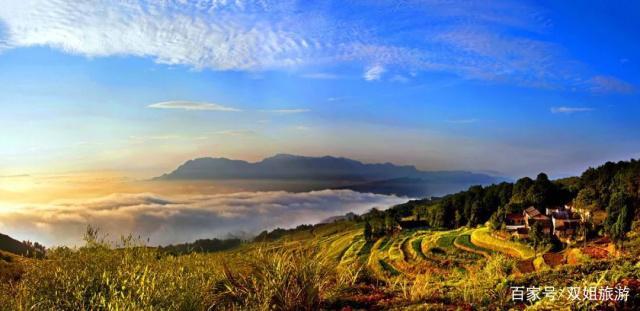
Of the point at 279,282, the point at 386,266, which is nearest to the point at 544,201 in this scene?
the point at 386,266

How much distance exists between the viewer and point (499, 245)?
5009 centimetres

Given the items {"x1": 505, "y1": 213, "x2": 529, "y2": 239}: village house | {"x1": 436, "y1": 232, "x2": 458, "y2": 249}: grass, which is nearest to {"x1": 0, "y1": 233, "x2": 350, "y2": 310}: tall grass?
{"x1": 505, "y1": 213, "x2": 529, "y2": 239}: village house

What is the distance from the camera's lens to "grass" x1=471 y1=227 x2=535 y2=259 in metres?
45.7

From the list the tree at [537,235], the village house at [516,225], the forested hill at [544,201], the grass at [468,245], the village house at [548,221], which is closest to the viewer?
the forested hill at [544,201]

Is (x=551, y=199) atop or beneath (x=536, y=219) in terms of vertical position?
atop

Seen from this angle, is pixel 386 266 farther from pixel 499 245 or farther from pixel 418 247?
pixel 499 245

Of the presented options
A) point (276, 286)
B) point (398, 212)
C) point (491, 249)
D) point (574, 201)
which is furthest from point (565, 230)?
point (276, 286)

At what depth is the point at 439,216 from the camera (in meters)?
70.8

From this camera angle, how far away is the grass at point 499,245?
45.7 m

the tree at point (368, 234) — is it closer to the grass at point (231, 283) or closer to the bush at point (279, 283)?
the grass at point (231, 283)

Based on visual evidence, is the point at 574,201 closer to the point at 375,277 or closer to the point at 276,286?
the point at 375,277

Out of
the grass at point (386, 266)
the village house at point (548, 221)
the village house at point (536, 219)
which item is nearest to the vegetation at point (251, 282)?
the grass at point (386, 266)

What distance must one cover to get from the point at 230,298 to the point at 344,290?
244 centimetres

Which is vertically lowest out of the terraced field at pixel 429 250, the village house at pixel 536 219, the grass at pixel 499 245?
the terraced field at pixel 429 250
